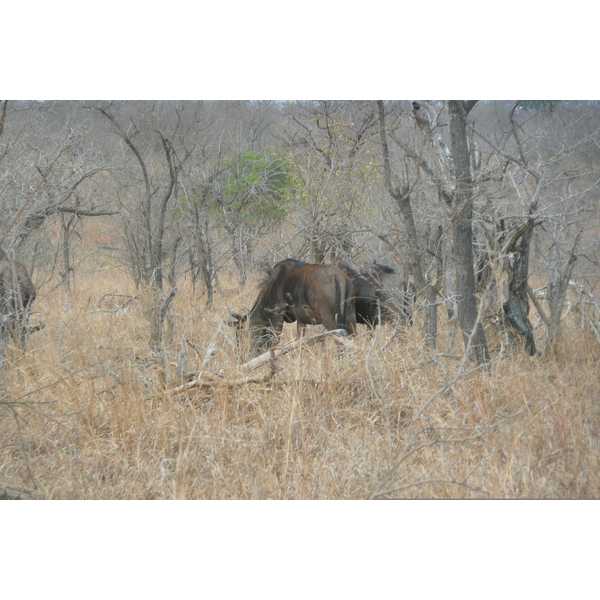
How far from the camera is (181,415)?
349 centimetres

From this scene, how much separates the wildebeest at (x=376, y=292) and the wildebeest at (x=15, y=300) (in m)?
2.51

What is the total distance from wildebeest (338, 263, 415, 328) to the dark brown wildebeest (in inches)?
13.1

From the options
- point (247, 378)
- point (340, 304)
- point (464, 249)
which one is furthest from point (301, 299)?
point (247, 378)

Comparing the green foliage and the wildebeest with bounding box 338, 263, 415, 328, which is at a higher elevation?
the green foliage

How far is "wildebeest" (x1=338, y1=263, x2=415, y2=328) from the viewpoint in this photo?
5316 mm

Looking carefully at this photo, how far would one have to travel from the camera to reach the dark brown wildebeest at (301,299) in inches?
195

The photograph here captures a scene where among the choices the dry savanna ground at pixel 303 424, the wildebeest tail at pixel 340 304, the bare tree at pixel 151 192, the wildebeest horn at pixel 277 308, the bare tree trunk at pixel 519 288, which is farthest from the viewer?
the wildebeest horn at pixel 277 308

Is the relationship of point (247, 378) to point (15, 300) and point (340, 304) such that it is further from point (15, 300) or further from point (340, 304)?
point (15, 300)

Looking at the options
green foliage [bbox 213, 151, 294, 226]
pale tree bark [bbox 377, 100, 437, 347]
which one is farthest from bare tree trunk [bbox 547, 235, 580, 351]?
green foliage [bbox 213, 151, 294, 226]

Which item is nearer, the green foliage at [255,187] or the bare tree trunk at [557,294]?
the bare tree trunk at [557,294]

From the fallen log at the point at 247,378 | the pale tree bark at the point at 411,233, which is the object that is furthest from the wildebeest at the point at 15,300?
the pale tree bark at the point at 411,233

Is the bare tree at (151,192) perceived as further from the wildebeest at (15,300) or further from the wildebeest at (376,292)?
the wildebeest at (376,292)

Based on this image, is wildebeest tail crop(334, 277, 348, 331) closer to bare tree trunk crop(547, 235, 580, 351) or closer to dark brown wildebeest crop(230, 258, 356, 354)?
dark brown wildebeest crop(230, 258, 356, 354)

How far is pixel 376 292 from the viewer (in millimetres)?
5469
